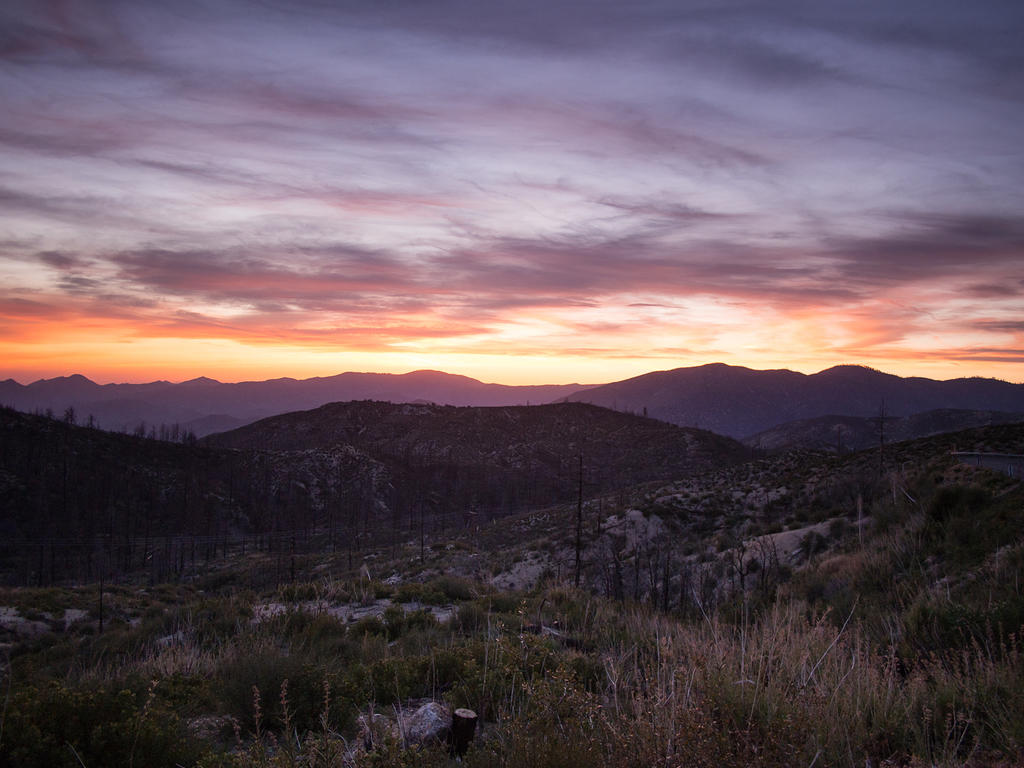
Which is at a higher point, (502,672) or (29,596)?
(502,672)

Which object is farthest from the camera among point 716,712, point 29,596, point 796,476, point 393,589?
point 796,476

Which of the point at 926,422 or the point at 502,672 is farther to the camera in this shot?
the point at 926,422

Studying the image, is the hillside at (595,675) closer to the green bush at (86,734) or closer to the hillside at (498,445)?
the green bush at (86,734)

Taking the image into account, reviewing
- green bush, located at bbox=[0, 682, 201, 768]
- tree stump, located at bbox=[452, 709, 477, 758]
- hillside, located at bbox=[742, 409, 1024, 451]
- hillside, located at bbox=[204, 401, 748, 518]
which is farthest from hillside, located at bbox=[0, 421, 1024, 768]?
hillside, located at bbox=[742, 409, 1024, 451]

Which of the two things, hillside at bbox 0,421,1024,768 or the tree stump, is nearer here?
hillside at bbox 0,421,1024,768

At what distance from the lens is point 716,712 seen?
3559mm

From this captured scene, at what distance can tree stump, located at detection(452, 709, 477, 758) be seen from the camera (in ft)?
12.1

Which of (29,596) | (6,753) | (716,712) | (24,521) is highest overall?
(716,712)

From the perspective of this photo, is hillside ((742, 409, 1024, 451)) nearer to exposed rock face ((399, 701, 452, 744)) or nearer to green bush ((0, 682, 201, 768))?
exposed rock face ((399, 701, 452, 744))

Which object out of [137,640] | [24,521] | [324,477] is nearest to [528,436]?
[324,477]

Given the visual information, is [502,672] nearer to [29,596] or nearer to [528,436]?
[29,596]

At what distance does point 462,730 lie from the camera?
372 centimetres

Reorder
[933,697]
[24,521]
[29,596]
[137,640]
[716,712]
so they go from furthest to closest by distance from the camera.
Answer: [24,521] → [29,596] → [137,640] → [933,697] → [716,712]

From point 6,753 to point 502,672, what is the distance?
3.47 m
